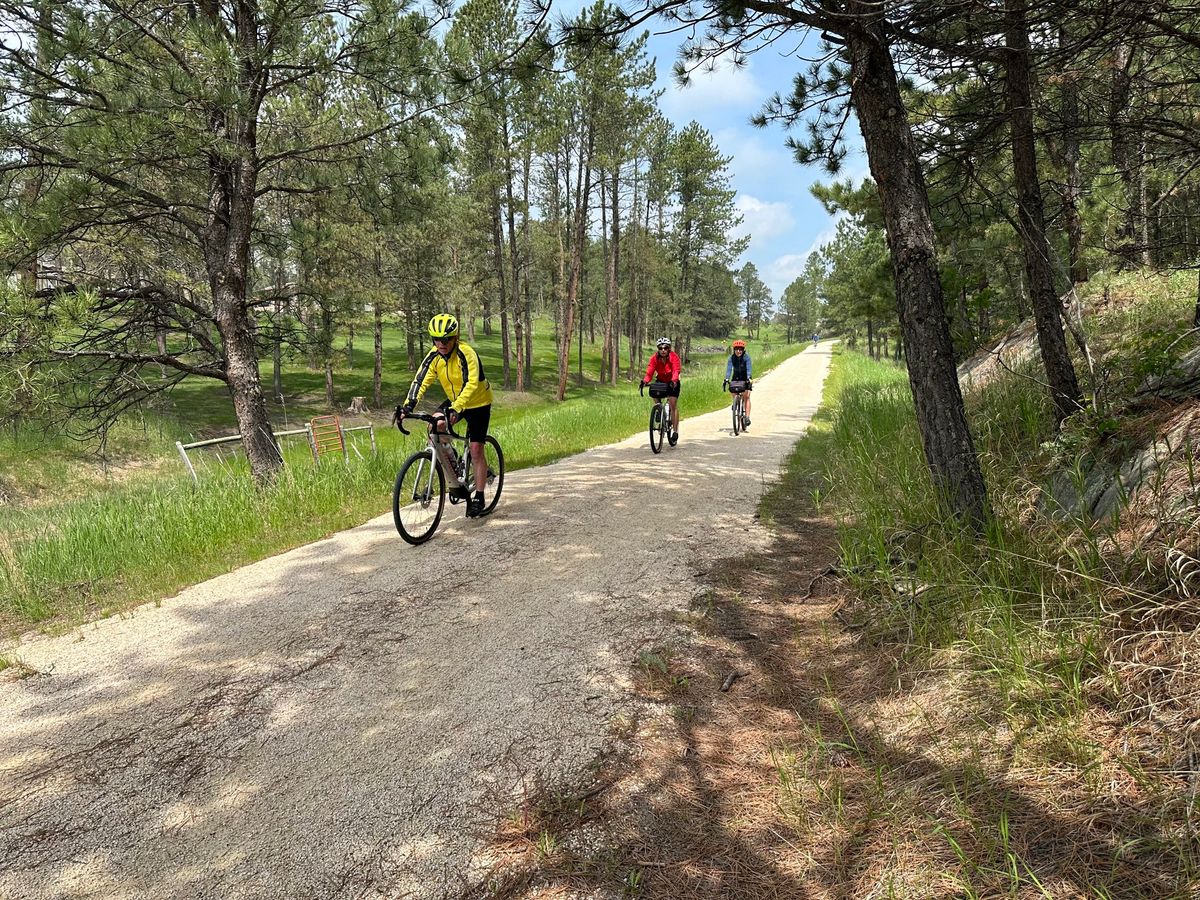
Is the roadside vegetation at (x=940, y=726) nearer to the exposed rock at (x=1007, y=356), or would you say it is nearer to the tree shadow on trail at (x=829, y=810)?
the tree shadow on trail at (x=829, y=810)

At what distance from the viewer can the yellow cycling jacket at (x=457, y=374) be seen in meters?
6.03

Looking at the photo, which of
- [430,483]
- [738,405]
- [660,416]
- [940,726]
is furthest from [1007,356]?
[430,483]

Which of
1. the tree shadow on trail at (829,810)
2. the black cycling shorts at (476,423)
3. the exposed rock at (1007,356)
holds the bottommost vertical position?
the tree shadow on trail at (829,810)

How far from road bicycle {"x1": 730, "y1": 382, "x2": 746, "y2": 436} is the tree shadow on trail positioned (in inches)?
378

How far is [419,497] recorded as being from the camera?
5852 mm

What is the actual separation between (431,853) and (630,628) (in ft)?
6.34

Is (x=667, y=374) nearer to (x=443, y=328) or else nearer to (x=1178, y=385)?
(x=443, y=328)

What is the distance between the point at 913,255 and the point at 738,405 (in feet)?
29.1

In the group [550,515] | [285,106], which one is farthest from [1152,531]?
[285,106]

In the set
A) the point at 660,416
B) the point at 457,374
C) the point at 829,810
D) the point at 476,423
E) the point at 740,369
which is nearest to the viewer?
the point at 829,810

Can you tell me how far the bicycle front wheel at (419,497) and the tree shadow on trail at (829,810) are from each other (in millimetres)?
3124

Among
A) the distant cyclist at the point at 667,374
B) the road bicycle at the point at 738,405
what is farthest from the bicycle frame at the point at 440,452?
the road bicycle at the point at 738,405

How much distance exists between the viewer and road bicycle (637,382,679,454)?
1046cm

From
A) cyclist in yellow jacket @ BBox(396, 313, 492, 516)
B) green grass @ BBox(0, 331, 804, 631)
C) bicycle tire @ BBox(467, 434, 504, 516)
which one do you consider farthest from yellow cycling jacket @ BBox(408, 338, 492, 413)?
green grass @ BBox(0, 331, 804, 631)
